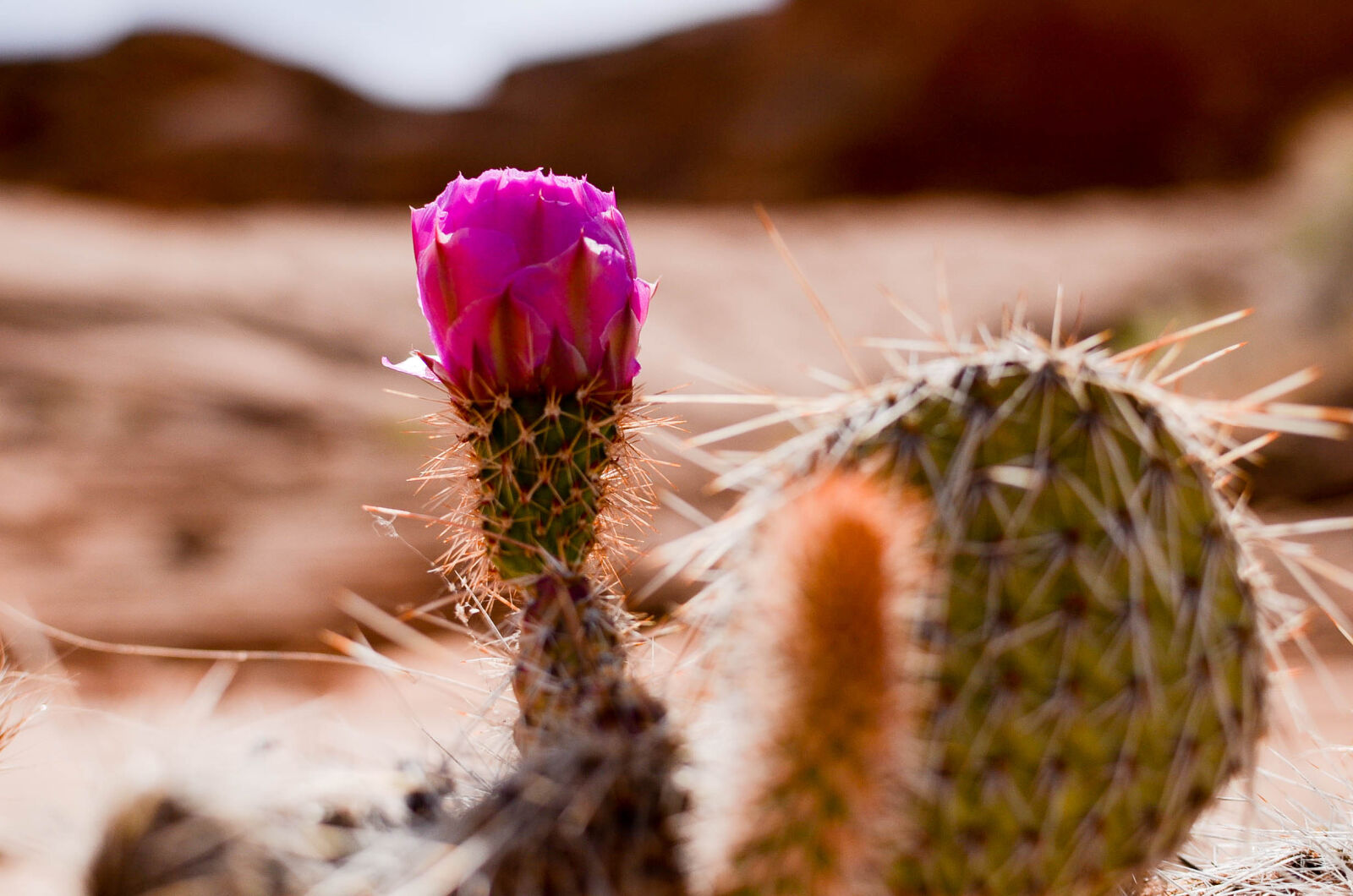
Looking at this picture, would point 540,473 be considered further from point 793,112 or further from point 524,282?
point 793,112

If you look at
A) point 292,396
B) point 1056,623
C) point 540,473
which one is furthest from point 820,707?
point 292,396

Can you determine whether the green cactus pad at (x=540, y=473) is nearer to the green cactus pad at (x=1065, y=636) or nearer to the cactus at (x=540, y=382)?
the cactus at (x=540, y=382)

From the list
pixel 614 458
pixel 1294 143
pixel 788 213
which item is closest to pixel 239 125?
pixel 788 213

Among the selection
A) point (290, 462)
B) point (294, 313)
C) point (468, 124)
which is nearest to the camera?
point (290, 462)

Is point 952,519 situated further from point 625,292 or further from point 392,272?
point 392,272

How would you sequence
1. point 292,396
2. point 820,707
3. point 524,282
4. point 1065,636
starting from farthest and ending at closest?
point 292,396, point 524,282, point 1065,636, point 820,707

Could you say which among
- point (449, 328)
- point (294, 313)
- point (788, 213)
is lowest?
point (294, 313)

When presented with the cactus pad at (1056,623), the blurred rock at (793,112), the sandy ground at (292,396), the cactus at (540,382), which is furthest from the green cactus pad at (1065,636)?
the blurred rock at (793,112)
